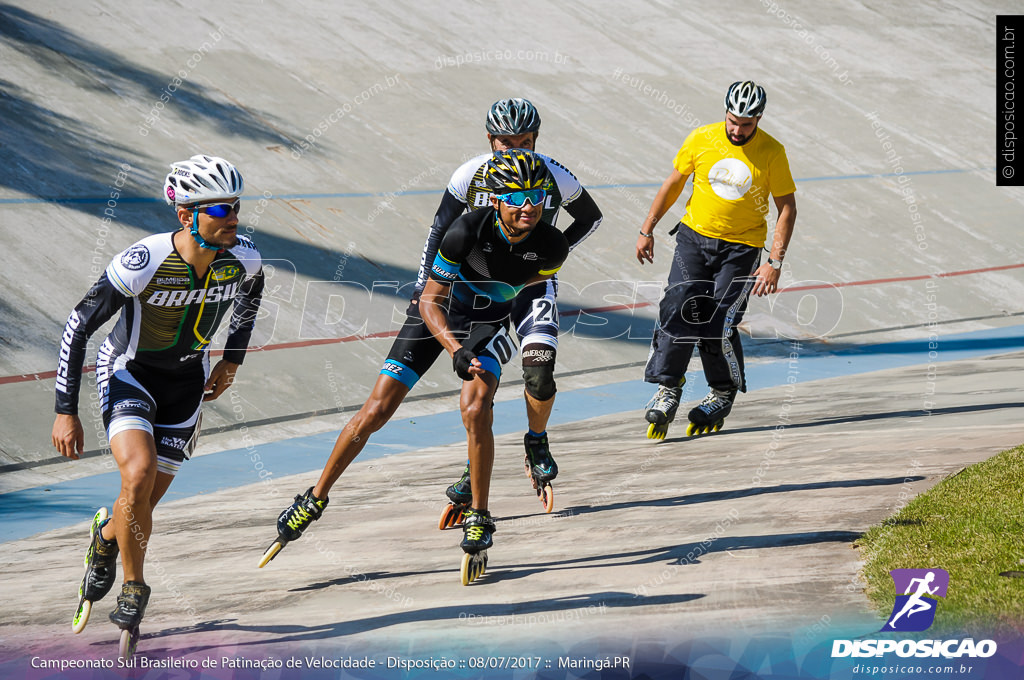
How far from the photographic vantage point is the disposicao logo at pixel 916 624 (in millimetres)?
3225

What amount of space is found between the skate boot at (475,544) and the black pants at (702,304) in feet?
8.75

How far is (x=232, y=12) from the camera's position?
14.6 meters

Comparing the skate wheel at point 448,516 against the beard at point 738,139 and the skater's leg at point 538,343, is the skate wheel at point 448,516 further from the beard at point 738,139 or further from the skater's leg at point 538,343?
the beard at point 738,139

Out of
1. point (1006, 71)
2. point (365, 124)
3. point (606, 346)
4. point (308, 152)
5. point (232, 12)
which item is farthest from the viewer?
point (1006, 71)

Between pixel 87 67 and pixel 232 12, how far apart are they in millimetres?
3203

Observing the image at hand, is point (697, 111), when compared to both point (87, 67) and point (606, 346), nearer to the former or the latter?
point (606, 346)

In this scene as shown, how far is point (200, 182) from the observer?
379 cm

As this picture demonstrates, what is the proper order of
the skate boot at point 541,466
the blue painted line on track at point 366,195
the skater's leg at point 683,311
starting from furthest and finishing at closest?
1. the blue painted line on track at point 366,195
2. the skater's leg at point 683,311
3. the skate boot at point 541,466

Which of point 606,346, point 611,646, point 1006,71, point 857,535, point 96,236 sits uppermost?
point 1006,71

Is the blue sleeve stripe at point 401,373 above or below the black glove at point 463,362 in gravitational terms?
below

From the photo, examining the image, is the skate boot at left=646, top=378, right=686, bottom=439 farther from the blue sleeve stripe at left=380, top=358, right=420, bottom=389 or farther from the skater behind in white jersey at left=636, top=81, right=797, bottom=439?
the blue sleeve stripe at left=380, top=358, right=420, bottom=389

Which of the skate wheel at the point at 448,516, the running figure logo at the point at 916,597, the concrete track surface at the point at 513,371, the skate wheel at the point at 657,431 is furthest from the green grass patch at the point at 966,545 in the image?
the skate wheel at the point at 657,431

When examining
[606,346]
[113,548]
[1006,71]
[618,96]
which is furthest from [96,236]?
[1006,71]

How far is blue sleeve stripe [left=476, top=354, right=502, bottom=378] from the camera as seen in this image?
4496mm
